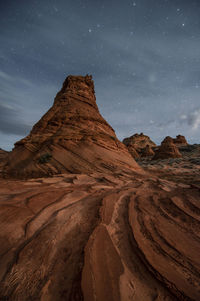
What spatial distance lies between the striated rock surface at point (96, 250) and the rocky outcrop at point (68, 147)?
13.5ft

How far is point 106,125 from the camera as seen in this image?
11039 mm

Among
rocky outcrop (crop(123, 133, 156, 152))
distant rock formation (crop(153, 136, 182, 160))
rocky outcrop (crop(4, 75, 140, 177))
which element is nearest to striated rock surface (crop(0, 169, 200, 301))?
rocky outcrop (crop(4, 75, 140, 177))

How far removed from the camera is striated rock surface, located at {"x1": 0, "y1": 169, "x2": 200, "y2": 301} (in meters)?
0.96

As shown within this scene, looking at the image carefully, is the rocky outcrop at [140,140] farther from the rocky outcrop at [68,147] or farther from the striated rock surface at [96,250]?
the striated rock surface at [96,250]

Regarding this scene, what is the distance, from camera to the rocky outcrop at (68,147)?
6.55 m

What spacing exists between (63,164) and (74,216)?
4.75 metres

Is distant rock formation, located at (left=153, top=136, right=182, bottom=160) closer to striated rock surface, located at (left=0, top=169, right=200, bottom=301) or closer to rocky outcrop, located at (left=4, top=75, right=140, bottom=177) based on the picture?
rocky outcrop, located at (left=4, top=75, right=140, bottom=177)

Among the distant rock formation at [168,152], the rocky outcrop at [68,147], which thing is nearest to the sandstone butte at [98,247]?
the rocky outcrop at [68,147]

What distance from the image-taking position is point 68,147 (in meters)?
7.34

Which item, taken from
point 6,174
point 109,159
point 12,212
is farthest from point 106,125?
point 12,212

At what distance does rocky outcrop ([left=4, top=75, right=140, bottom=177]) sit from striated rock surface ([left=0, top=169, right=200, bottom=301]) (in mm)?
4103

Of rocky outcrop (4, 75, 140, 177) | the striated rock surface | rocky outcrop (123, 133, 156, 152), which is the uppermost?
rocky outcrop (123, 133, 156, 152)

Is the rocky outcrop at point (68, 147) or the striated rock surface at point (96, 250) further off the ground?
the rocky outcrop at point (68, 147)

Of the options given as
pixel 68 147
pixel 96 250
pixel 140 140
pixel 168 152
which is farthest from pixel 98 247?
pixel 140 140
